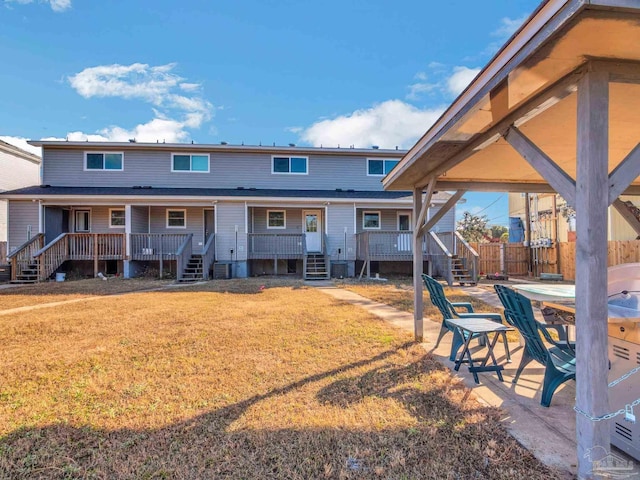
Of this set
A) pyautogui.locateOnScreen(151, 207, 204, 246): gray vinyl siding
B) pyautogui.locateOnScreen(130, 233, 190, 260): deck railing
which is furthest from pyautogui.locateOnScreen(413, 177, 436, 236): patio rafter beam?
pyautogui.locateOnScreen(151, 207, 204, 246): gray vinyl siding

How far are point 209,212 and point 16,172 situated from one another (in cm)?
1335

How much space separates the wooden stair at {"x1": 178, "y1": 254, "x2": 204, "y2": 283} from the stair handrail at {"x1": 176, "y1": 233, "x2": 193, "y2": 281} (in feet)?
0.49

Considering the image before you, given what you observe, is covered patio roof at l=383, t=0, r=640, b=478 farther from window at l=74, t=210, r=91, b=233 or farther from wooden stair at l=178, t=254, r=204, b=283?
window at l=74, t=210, r=91, b=233

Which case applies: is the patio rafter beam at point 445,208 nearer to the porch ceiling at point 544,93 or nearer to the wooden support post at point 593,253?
the porch ceiling at point 544,93

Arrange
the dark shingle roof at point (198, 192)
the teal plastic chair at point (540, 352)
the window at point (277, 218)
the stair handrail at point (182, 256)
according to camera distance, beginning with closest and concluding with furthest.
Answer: the teal plastic chair at point (540, 352) → the stair handrail at point (182, 256) → the dark shingle roof at point (198, 192) → the window at point (277, 218)

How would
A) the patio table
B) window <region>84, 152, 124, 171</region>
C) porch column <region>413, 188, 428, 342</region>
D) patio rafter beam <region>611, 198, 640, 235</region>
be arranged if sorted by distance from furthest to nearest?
window <region>84, 152, 124, 171</region> → porch column <region>413, 188, 428, 342</region> → patio rafter beam <region>611, 198, 640, 235</region> → the patio table

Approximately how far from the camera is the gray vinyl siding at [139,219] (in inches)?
585

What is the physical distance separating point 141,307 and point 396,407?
22.6 feet

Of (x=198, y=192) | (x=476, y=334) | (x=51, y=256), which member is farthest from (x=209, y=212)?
(x=476, y=334)

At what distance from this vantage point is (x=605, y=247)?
1.96 meters

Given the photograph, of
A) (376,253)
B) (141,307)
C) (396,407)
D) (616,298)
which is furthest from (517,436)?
(376,253)

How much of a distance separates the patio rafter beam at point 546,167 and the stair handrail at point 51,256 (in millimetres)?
15847

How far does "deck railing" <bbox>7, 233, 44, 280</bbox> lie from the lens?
12891mm

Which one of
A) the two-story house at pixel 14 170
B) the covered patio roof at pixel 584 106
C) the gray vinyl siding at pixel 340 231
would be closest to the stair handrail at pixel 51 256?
the two-story house at pixel 14 170
